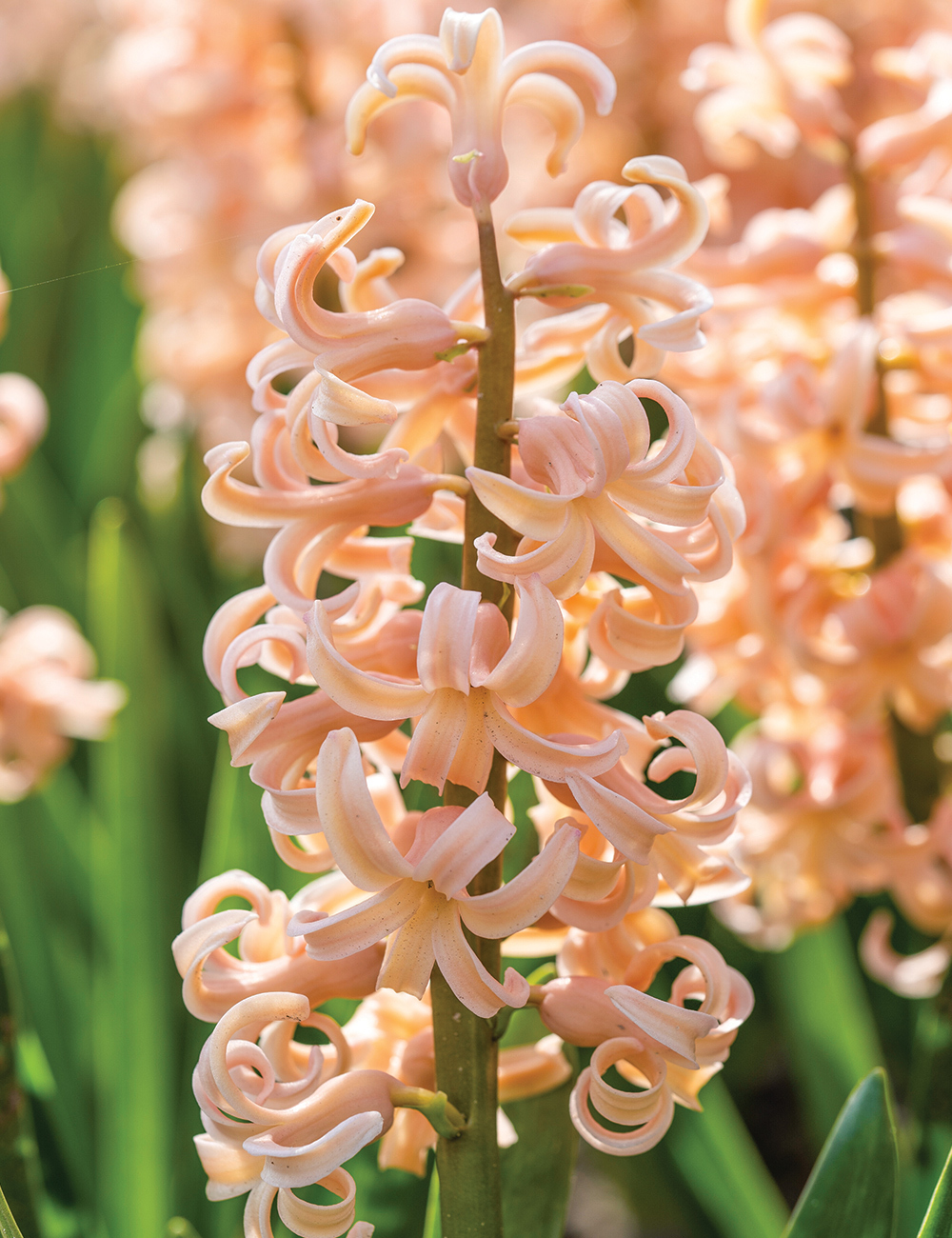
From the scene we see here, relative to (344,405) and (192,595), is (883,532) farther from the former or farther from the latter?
(192,595)

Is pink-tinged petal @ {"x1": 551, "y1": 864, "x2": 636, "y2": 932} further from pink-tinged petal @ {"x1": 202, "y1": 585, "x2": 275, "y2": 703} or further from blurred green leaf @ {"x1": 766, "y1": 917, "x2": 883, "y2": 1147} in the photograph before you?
blurred green leaf @ {"x1": 766, "y1": 917, "x2": 883, "y2": 1147}

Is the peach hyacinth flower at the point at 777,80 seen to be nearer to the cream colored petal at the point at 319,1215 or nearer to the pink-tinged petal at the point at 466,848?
the pink-tinged petal at the point at 466,848

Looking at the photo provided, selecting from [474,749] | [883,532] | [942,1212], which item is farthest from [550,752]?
[883,532]

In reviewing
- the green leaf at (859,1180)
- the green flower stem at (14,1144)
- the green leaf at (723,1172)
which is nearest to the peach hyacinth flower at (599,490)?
the green leaf at (859,1180)

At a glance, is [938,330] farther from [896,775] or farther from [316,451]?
[316,451]

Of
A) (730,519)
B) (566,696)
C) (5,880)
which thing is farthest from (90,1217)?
(730,519)
